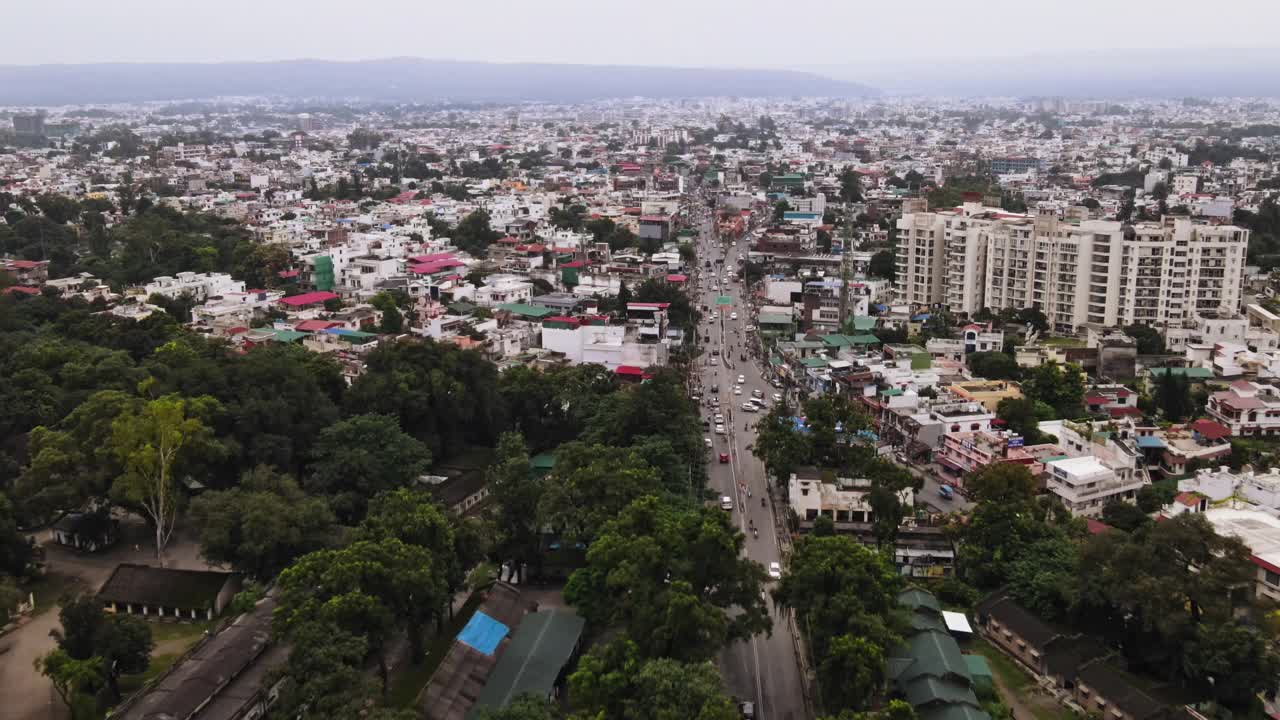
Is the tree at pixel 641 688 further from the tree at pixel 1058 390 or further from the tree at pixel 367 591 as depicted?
the tree at pixel 1058 390

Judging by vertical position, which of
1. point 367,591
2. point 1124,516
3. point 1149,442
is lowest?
point 1124,516

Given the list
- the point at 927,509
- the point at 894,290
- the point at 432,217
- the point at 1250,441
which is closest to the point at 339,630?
the point at 927,509

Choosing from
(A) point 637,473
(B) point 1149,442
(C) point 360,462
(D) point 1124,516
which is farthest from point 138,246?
(D) point 1124,516

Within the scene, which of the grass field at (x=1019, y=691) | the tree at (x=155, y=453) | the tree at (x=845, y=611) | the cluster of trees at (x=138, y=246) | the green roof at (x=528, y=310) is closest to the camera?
the tree at (x=845, y=611)

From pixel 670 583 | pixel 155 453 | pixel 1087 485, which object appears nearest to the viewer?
pixel 670 583

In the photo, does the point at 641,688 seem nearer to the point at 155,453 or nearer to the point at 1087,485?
the point at 155,453

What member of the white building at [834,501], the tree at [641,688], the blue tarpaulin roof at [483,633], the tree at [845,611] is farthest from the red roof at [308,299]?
the tree at [641,688]
